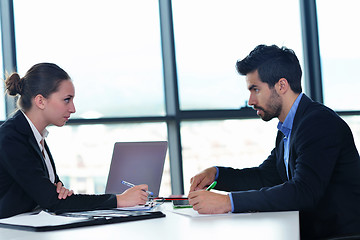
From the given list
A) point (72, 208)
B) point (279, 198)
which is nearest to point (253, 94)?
point (279, 198)

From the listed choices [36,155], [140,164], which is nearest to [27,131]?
[36,155]

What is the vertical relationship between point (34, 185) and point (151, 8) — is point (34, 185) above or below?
below

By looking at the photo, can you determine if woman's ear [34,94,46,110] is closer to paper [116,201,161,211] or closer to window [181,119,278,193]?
paper [116,201,161,211]

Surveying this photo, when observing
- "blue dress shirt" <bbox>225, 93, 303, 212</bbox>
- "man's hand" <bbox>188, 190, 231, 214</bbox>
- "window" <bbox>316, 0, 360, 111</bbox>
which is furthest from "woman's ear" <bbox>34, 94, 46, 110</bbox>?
"window" <bbox>316, 0, 360, 111</bbox>

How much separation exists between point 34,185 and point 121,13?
2.28 m

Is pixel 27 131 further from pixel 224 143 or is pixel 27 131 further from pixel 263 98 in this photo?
pixel 224 143

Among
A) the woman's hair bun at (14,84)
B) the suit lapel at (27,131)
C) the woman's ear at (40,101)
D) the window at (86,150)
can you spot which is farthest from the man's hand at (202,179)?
the window at (86,150)

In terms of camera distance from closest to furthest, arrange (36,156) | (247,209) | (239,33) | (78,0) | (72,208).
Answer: (247,209)
(72,208)
(36,156)
(78,0)
(239,33)

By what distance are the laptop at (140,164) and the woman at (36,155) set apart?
0.30 m

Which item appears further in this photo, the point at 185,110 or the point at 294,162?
the point at 185,110

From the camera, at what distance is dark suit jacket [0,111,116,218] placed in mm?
1847

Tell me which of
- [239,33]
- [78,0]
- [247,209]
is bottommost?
[247,209]

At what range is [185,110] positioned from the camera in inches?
154

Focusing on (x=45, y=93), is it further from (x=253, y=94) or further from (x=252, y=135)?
(x=252, y=135)
